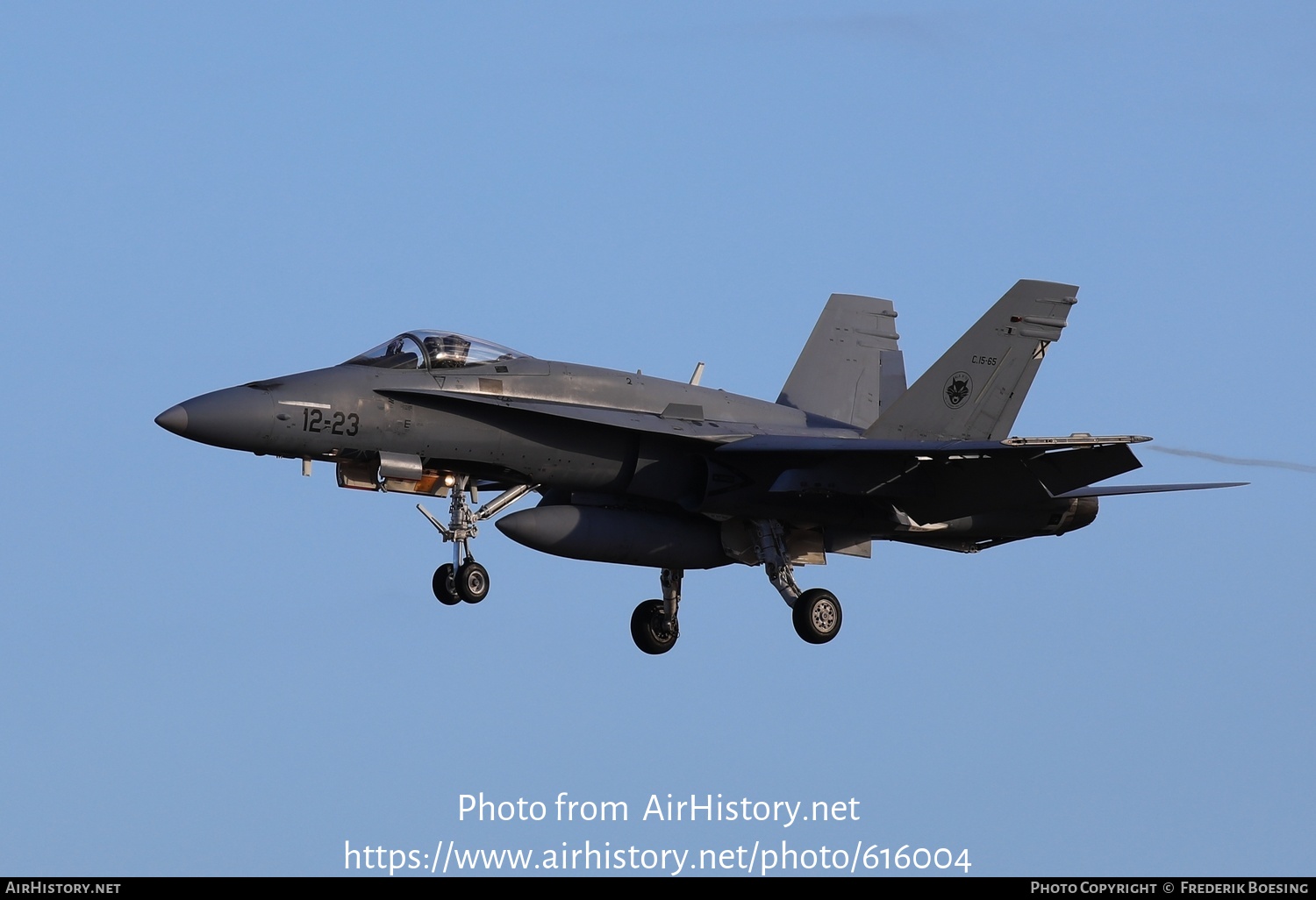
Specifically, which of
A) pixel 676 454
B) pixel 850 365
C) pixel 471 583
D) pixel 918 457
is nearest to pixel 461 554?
pixel 471 583

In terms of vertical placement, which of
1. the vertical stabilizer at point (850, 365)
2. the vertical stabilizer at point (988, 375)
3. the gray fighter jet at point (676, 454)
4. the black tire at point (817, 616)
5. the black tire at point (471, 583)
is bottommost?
the black tire at point (471, 583)

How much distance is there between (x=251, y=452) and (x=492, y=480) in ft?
10.5

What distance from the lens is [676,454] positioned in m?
23.1

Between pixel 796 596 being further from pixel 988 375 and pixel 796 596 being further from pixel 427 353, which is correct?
pixel 427 353

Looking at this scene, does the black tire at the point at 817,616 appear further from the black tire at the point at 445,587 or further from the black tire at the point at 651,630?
the black tire at the point at 445,587

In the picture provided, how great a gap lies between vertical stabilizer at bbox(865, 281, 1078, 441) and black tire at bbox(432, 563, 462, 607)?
220 inches

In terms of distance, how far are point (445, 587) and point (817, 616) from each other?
4447mm

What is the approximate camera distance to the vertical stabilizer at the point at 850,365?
26.7m

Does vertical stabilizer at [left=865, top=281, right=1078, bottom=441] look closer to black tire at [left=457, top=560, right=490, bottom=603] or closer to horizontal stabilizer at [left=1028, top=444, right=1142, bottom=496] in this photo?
horizontal stabilizer at [left=1028, top=444, right=1142, bottom=496]

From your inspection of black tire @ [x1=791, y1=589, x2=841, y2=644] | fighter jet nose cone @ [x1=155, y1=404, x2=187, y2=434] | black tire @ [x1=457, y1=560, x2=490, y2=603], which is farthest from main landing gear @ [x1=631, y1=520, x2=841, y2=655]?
fighter jet nose cone @ [x1=155, y1=404, x2=187, y2=434]

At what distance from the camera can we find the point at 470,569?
21.6 m

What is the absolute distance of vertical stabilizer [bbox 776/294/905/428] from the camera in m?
26.7

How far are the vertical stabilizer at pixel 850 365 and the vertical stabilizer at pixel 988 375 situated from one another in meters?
2.47

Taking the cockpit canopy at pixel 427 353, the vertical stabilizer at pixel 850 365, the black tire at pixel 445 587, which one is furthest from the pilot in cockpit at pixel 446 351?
the vertical stabilizer at pixel 850 365
